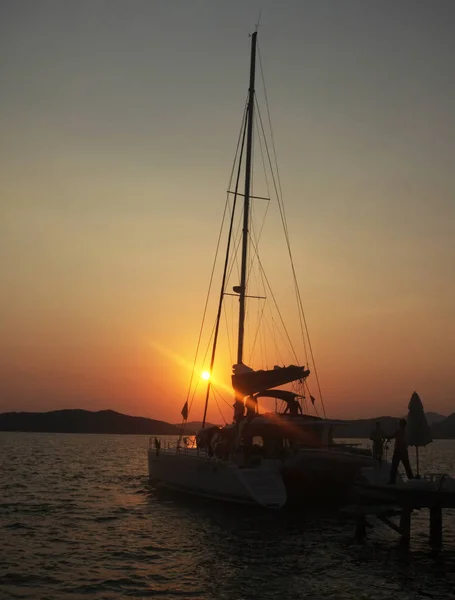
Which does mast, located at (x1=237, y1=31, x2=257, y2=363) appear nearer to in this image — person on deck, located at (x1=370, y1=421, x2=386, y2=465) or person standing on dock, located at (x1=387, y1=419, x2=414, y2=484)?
person on deck, located at (x1=370, y1=421, x2=386, y2=465)

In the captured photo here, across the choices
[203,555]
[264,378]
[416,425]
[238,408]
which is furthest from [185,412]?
[203,555]

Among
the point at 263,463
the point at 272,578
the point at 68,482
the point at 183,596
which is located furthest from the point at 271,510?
the point at 68,482

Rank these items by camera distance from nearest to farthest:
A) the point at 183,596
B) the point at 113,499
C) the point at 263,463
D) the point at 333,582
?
the point at 183,596 < the point at 333,582 < the point at 263,463 < the point at 113,499

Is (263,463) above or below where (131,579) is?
above

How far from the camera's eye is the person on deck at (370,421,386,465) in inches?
1000

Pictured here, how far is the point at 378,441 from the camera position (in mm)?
25453

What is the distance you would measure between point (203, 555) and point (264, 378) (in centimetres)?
1002

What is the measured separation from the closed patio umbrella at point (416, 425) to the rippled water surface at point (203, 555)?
307 centimetres

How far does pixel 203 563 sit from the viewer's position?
16.9 metres

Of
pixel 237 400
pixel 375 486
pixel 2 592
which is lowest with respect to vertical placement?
pixel 2 592

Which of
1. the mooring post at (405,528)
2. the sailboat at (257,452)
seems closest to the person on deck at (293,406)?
the sailboat at (257,452)

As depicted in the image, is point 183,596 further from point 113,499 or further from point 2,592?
point 113,499

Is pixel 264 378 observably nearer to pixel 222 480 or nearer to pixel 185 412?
pixel 222 480

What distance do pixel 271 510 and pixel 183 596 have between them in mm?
10184
